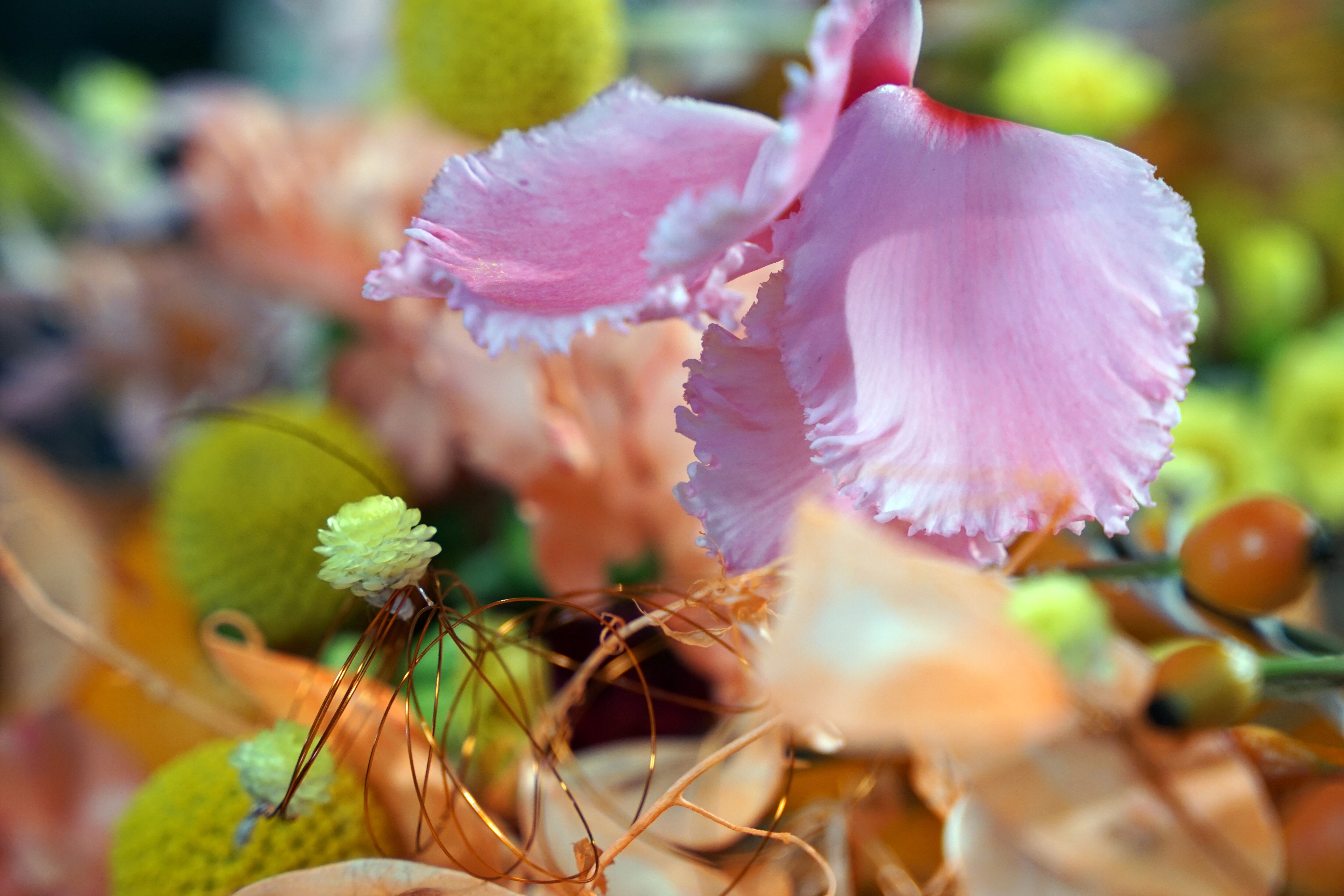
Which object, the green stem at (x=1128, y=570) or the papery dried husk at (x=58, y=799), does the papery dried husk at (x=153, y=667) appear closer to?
the papery dried husk at (x=58, y=799)

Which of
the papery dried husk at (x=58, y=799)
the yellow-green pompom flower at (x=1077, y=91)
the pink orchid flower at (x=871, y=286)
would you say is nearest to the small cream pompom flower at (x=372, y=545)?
the pink orchid flower at (x=871, y=286)

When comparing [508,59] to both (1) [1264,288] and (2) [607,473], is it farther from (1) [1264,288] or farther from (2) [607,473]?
(1) [1264,288]

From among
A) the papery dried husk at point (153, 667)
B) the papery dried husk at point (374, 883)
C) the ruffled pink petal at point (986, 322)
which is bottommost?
the papery dried husk at point (153, 667)

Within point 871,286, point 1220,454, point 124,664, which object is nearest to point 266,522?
point 124,664

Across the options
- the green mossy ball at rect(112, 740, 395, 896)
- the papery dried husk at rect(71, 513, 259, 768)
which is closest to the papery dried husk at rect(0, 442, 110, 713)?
the papery dried husk at rect(71, 513, 259, 768)

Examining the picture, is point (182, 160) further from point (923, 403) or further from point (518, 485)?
point (923, 403)
